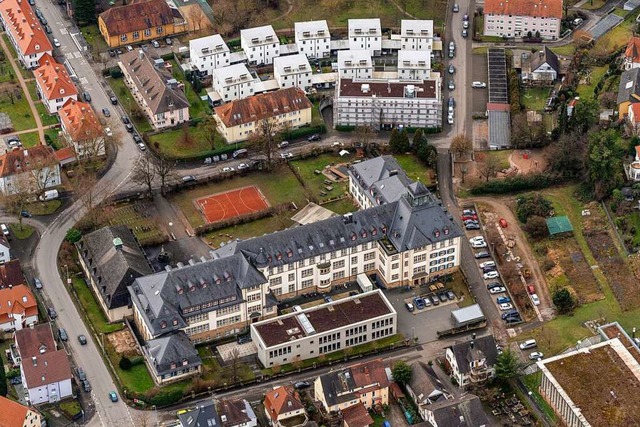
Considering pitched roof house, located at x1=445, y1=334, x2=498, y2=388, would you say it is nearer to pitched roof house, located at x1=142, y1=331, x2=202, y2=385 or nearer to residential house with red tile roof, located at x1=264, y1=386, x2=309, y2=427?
residential house with red tile roof, located at x1=264, y1=386, x2=309, y2=427

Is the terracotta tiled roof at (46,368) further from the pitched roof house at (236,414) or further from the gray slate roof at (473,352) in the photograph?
the gray slate roof at (473,352)

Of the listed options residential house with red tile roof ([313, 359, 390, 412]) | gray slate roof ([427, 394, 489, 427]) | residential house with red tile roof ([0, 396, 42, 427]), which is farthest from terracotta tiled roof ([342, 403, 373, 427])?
residential house with red tile roof ([0, 396, 42, 427])

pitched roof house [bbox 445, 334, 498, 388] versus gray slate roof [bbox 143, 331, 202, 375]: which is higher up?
gray slate roof [bbox 143, 331, 202, 375]

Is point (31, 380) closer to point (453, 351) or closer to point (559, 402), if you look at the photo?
point (453, 351)

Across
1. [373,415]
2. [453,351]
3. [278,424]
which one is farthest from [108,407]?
[453,351]

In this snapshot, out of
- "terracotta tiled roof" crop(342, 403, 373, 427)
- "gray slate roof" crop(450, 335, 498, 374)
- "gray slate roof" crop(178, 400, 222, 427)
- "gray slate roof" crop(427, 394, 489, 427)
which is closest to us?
"gray slate roof" crop(178, 400, 222, 427)

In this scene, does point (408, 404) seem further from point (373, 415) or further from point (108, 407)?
point (108, 407)
